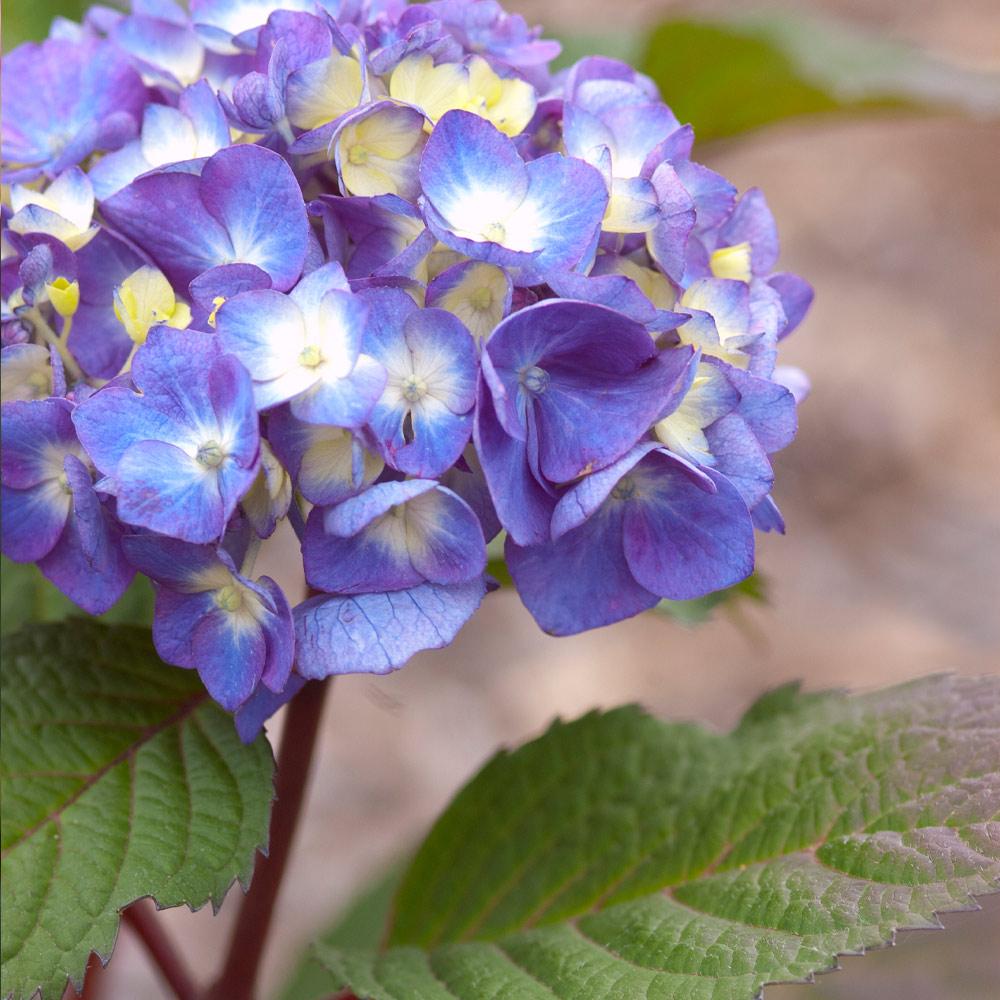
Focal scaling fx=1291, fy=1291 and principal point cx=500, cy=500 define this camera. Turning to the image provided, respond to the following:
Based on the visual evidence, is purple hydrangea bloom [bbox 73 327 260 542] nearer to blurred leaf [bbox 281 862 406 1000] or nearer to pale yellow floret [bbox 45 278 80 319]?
pale yellow floret [bbox 45 278 80 319]

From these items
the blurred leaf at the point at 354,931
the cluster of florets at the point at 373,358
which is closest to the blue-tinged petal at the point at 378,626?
the cluster of florets at the point at 373,358

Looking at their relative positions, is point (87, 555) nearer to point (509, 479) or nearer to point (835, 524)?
point (509, 479)

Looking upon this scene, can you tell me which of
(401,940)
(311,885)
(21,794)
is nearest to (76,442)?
(21,794)

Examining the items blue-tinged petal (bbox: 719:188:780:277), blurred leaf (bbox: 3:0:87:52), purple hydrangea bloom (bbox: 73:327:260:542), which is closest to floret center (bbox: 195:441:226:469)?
purple hydrangea bloom (bbox: 73:327:260:542)

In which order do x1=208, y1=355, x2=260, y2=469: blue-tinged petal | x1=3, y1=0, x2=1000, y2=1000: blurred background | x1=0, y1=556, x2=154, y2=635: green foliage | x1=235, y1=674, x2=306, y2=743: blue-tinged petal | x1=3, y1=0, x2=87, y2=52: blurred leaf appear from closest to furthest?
x1=208, y1=355, x2=260, y2=469: blue-tinged petal → x1=235, y1=674, x2=306, y2=743: blue-tinged petal → x1=0, y1=556, x2=154, y2=635: green foliage → x1=3, y1=0, x2=87, y2=52: blurred leaf → x1=3, y1=0, x2=1000, y2=1000: blurred background

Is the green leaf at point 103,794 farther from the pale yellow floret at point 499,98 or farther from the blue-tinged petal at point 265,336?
the pale yellow floret at point 499,98

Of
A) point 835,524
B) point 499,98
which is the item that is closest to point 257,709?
point 499,98
